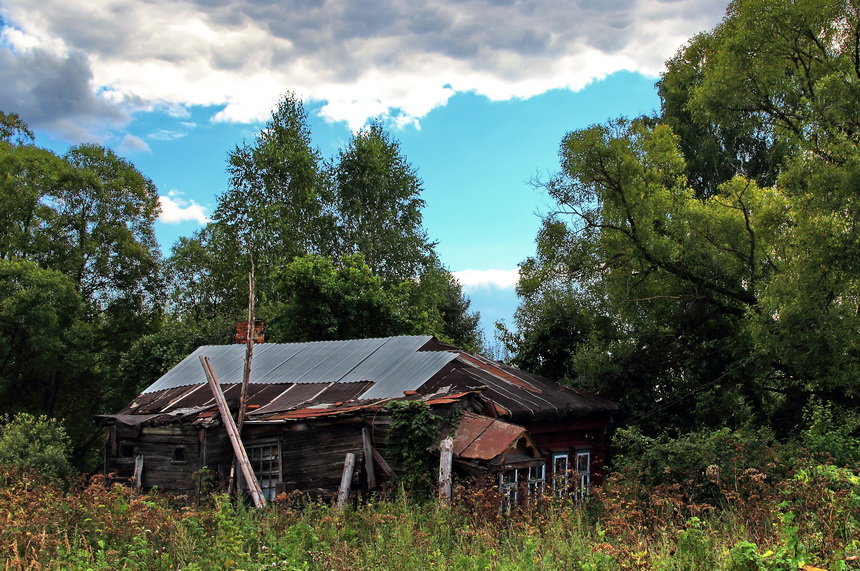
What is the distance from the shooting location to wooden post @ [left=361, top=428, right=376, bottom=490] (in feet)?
44.3

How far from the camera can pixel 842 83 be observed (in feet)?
45.9

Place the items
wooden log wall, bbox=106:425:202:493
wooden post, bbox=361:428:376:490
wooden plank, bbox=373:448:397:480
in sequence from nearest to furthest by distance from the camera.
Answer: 1. wooden plank, bbox=373:448:397:480
2. wooden post, bbox=361:428:376:490
3. wooden log wall, bbox=106:425:202:493

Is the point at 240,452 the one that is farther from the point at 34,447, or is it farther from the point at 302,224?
the point at 302,224

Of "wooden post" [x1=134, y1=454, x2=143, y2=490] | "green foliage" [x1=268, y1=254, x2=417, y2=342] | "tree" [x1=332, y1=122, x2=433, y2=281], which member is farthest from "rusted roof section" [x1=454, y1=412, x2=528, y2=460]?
"tree" [x1=332, y1=122, x2=433, y2=281]

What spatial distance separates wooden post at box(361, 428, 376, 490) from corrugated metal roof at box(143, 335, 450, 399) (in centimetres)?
153

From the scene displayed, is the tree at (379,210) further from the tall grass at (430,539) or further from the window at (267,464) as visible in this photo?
the tall grass at (430,539)

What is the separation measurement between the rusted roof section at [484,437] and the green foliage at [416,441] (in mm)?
486

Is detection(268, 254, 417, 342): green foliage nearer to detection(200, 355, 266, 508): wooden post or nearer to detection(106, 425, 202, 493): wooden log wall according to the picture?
detection(106, 425, 202, 493): wooden log wall

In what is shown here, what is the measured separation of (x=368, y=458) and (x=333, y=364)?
4892 mm

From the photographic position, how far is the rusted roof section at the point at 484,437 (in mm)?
12023

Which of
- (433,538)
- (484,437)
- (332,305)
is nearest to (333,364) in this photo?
(484,437)

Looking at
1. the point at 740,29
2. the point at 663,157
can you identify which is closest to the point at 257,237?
the point at 663,157

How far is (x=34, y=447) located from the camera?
21.0 meters

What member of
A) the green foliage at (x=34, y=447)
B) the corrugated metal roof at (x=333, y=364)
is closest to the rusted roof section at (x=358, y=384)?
the corrugated metal roof at (x=333, y=364)
